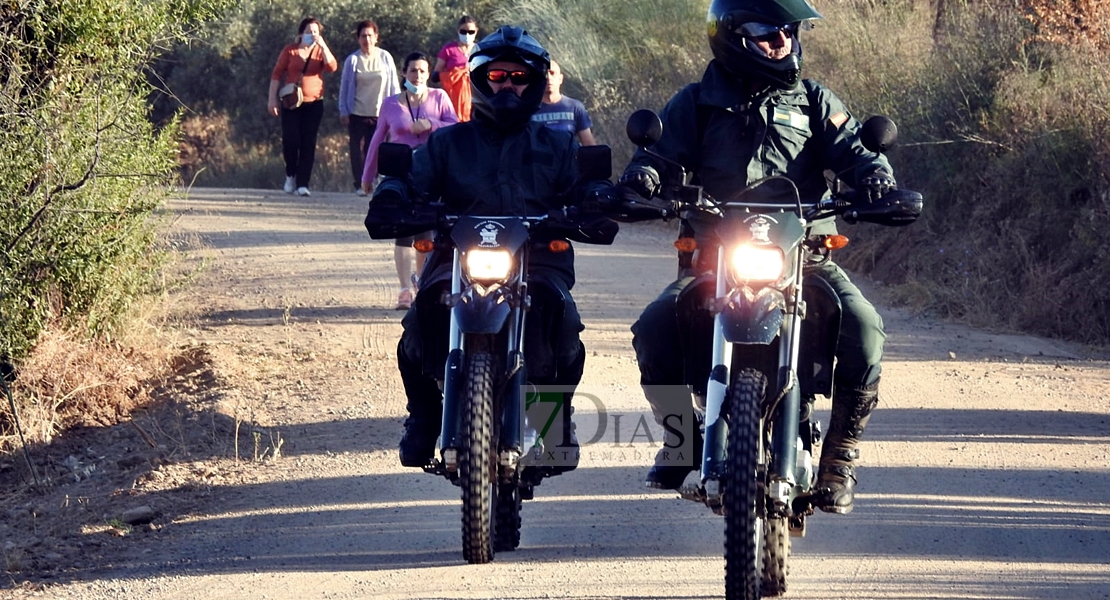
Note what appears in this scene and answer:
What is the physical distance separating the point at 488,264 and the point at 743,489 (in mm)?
1308

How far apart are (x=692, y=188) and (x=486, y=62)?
3.83 ft

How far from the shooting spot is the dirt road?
202 inches

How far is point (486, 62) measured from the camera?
211 inches

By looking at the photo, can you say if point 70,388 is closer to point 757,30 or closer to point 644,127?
point 644,127

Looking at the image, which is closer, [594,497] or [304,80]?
[594,497]

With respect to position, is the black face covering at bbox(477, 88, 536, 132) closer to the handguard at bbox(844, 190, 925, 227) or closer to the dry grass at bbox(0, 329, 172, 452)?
the handguard at bbox(844, 190, 925, 227)

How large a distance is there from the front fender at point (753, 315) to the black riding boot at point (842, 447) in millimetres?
629

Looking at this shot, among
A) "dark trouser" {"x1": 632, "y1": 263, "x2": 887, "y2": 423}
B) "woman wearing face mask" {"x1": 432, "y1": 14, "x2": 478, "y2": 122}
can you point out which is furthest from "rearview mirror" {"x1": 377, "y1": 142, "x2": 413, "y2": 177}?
"woman wearing face mask" {"x1": 432, "y1": 14, "x2": 478, "y2": 122}

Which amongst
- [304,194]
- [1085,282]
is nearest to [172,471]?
[1085,282]

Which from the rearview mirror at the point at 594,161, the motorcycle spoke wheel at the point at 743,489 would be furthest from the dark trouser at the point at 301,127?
the motorcycle spoke wheel at the point at 743,489

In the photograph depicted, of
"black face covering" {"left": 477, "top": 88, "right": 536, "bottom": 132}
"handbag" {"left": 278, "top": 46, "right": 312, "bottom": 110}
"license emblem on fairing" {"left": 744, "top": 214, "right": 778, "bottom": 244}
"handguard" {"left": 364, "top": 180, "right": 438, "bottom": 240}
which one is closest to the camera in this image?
"license emblem on fairing" {"left": 744, "top": 214, "right": 778, "bottom": 244}

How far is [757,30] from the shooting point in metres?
4.84

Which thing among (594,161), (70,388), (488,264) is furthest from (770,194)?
(70,388)

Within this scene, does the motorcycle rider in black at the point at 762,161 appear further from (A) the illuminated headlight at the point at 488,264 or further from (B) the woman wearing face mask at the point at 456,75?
(B) the woman wearing face mask at the point at 456,75
